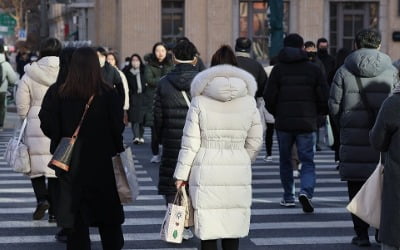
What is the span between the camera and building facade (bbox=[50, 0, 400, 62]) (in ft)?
100

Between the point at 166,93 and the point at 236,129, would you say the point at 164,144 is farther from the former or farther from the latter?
the point at 236,129

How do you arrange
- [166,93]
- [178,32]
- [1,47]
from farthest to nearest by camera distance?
[178,32]
[1,47]
[166,93]

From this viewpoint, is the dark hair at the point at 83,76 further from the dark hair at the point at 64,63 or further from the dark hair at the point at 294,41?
the dark hair at the point at 294,41

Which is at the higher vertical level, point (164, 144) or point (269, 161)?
point (164, 144)

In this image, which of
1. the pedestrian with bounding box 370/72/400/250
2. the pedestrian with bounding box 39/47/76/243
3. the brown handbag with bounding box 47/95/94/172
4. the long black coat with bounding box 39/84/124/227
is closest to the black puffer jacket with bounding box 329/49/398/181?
the pedestrian with bounding box 370/72/400/250

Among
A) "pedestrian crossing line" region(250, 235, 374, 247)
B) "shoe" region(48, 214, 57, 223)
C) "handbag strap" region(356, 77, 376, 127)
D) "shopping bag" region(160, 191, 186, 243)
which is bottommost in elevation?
"pedestrian crossing line" region(250, 235, 374, 247)

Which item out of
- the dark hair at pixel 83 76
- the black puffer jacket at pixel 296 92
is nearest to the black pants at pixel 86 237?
the dark hair at pixel 83 76

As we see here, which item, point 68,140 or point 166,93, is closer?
point 68,140

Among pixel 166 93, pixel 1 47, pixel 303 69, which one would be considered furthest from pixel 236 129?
pixel 1 47

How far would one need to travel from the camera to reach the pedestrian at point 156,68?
14.4 metres

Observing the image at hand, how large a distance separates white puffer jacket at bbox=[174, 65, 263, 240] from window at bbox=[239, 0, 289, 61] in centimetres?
2424

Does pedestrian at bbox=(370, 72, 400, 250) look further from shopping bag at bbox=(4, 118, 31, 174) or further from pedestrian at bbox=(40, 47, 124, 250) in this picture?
shopping bag at bbox=(4, 118, 31, 174)

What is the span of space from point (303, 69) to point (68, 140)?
4.39 meters

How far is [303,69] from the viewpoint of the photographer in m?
10.7
